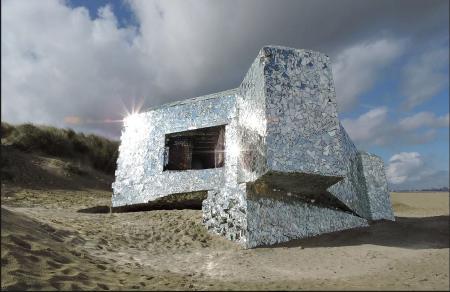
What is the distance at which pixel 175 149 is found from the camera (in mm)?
10883

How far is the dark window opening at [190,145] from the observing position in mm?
10180

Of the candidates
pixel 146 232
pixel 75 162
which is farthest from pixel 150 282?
pixel 75 162

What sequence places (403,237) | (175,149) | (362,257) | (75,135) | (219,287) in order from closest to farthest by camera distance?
(219,287)
(362,257)
(403,237)
(175,149)
(75,135)

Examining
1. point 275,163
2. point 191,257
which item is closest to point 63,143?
point 191,257

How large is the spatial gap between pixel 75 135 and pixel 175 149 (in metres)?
12.5

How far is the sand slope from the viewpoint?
4.59m

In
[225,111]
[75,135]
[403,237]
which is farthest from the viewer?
[75,135]

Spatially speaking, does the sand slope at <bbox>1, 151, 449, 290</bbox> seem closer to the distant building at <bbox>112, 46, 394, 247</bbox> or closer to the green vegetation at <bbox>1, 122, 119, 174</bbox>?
the distant building at <bbox>112, 46, 394, 247</bbox>

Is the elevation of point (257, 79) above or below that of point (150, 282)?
above

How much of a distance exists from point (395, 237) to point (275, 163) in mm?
2690

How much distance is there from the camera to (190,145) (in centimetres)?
1106

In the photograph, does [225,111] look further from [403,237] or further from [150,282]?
[150,282]

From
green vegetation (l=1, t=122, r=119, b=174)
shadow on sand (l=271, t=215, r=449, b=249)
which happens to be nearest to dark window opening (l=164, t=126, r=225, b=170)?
shadow on sand (l=271, t=215, r=449, b=249)

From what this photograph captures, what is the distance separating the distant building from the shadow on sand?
1.06 ft
